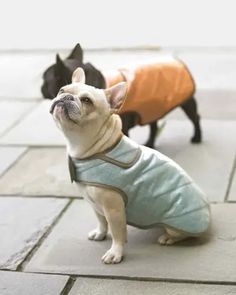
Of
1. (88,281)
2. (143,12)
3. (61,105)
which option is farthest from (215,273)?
(143,12)

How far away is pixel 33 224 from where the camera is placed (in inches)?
130

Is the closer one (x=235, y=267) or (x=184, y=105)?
(x=235, y=267)

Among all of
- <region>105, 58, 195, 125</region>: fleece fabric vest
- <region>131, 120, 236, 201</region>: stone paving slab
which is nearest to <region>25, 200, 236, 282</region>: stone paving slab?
<region>131, 120, 236, 201</region>: stone paving slab

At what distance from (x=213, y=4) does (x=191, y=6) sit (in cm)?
21

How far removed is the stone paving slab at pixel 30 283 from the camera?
270 cm

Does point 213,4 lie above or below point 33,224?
above

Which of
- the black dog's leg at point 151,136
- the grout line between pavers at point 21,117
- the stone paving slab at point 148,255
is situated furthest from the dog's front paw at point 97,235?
the grout line between pavers at point 21,117

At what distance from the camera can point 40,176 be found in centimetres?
391

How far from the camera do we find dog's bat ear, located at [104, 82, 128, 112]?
2.70 meters

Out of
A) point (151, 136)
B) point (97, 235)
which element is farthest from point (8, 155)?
point (97, 235)

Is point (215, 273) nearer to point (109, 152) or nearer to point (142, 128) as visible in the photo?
point (109, 152)

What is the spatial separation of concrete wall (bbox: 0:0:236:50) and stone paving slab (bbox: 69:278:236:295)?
1526mm

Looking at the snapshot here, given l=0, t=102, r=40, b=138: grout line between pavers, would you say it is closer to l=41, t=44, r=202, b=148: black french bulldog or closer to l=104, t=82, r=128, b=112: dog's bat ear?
l=41, t=44, r=202, b=148: black french bulldog

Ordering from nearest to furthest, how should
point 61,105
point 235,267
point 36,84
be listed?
point 61,105 → point 235,267 → point 36,84
